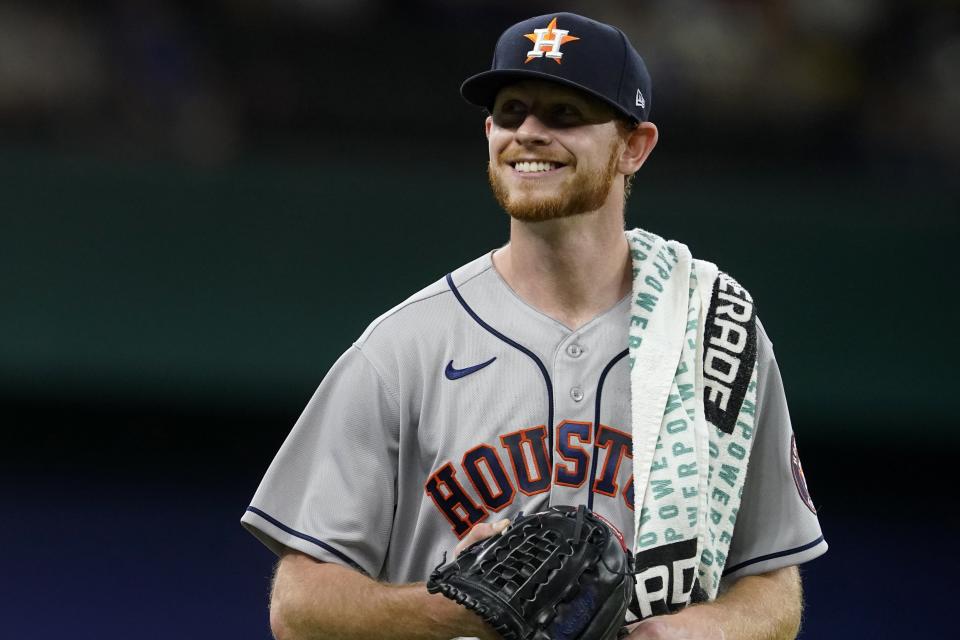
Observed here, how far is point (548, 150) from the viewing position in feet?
8.75

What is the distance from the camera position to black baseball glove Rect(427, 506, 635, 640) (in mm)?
2248

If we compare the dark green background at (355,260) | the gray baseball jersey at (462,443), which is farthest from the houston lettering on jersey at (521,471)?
the dark green background at (355,260)

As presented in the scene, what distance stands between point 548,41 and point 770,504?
985 millimetres

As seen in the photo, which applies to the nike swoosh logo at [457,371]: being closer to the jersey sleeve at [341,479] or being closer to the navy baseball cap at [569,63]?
the jersey sleeve at [341,479]

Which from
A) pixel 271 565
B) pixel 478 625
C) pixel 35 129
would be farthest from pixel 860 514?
pixel 478 625

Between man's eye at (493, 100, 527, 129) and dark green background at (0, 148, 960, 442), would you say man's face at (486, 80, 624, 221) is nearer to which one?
man's eye at (493, 100, 527, 129)

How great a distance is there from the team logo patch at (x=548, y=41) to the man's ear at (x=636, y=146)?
0.24 meters

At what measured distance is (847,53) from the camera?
7.26 m

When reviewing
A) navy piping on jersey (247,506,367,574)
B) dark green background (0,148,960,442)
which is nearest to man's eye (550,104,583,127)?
navy piping on jersey (247,506,367,574)

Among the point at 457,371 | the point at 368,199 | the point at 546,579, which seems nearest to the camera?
the point at 546,579

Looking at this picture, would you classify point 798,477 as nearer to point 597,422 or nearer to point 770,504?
point 770,504

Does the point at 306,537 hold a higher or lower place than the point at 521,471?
lower

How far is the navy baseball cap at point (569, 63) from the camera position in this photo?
2650 millimetres

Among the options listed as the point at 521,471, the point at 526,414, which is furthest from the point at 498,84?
the point at 521,471
